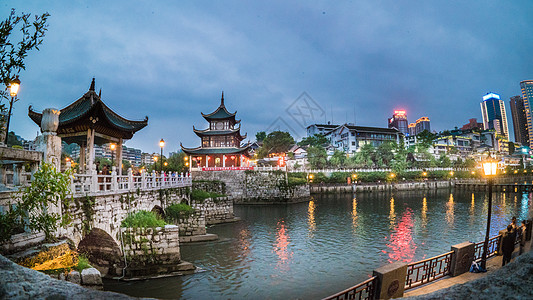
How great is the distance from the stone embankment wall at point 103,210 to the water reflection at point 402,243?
1334cm

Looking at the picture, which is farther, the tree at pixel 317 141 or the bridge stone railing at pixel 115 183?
the tree at pixel 317 141

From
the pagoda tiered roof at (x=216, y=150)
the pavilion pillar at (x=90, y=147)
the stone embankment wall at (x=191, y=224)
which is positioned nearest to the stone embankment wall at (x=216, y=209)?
the stone embankment wall at (x=191, y=224)

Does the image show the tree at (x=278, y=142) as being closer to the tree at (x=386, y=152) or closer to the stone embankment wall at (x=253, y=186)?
the tree at (x=386, y=152)

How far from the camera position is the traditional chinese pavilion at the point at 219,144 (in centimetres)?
4134

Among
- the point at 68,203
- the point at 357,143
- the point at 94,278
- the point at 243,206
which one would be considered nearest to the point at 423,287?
the point at 94,278

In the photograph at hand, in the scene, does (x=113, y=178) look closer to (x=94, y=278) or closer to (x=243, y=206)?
(x=94, y=278)

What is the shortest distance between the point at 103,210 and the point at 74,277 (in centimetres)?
455

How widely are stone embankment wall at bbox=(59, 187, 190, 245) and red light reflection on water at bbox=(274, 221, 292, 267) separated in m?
7.96

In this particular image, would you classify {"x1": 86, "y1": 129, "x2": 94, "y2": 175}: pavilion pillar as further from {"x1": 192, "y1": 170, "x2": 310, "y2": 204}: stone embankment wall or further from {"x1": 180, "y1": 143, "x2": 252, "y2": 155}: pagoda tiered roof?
{"x1": 180, "y1": 143, "x2": 252, "y2": 155}: pagoda tiered roof

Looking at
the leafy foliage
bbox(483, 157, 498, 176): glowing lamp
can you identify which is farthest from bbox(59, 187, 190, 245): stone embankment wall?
bbox(483, 157, 498, 176): glowing lamp

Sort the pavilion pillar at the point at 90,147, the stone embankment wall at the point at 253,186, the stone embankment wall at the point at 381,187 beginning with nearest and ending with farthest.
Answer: the pavilion pillar at the point at 90,147 < the stone embankment wall at the point at 253,186 < the stone embankment wall at the point at 381,187

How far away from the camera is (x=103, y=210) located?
1076 centimetres

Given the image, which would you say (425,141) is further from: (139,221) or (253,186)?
(139,221)

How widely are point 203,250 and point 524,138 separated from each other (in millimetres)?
198160
